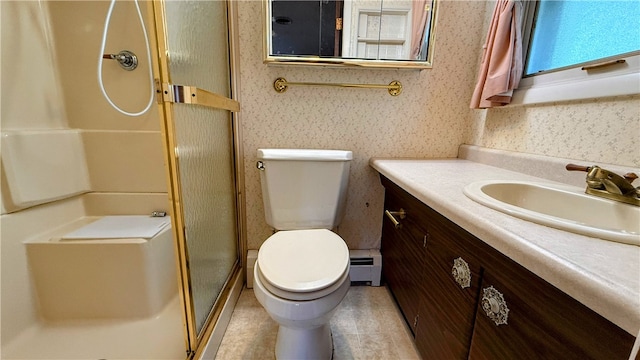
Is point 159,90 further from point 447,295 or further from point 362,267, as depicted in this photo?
point 362,267

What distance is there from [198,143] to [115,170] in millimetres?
787

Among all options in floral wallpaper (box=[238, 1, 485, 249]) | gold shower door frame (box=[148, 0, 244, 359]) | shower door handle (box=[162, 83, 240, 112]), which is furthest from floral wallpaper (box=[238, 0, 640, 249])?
shower door handle (box=[162, 83, 240, 112])

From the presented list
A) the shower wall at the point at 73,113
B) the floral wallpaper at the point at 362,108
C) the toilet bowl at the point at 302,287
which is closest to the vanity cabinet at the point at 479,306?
the toilet bowl at the point at 302,287

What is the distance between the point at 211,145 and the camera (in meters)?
1.10

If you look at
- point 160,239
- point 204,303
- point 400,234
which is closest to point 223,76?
point 160,239

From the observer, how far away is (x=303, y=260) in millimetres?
931

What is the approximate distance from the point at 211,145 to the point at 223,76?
36 centimetres

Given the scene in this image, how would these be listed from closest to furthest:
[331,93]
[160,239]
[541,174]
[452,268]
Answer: [452,268] → [541,174] → [160,239] → [331,93]

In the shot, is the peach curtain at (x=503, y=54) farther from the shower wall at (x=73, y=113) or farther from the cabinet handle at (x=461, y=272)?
the shower wall at (x=73, y=113)

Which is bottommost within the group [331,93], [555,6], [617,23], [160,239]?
[160,239]

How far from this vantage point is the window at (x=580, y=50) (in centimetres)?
75

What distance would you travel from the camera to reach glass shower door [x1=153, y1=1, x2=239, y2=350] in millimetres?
749

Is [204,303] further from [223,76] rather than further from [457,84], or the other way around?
[457,84]

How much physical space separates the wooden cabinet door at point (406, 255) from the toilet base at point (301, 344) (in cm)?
38
